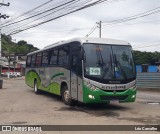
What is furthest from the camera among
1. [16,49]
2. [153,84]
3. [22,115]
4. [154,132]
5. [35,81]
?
[16,49]

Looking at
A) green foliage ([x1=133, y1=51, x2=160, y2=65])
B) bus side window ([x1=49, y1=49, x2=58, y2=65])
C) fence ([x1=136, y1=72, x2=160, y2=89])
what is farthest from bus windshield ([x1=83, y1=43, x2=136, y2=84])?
green foliage ([x1=133, y1=51, x2=160, y2=65])

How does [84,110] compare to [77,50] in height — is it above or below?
below

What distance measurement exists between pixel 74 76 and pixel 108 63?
170 centimetres

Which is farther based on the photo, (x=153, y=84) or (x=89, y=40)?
(x=153, y=84)

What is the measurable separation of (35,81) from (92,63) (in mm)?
10459

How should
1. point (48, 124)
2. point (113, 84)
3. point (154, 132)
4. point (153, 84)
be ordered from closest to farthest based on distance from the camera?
1. point (154, 132)
2. point (48, 124)
3. point (113, 84)
4. point (153, 84)

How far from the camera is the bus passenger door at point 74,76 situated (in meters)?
14.6

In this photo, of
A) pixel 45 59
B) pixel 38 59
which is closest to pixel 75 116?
pixel 45 59

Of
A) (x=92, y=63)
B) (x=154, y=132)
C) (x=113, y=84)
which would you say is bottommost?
(x=154, y=132)

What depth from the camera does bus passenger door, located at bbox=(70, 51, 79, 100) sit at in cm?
1462

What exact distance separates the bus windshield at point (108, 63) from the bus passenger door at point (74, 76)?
2.62 ft

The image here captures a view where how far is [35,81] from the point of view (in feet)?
77.8

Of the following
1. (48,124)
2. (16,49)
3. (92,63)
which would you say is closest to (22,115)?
(48,124)

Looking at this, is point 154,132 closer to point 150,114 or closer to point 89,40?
point 150,114
